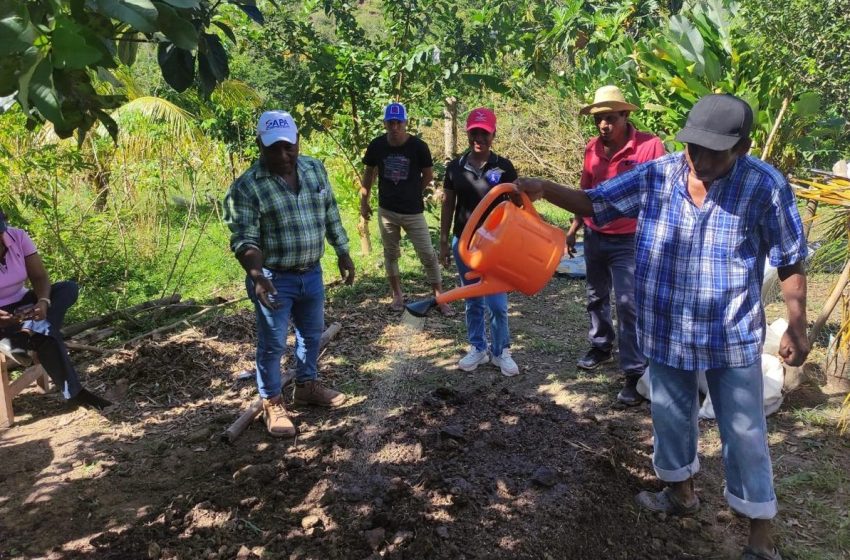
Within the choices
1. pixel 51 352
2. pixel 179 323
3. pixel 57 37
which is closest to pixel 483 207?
pixel 57 37

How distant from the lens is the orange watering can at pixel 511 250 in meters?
2.53

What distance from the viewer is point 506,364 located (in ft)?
13.5

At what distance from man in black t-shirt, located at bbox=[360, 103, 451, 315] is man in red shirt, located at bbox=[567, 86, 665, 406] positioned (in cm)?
159

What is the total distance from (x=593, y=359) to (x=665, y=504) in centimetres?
159

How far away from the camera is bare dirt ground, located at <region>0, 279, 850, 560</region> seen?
2518 millimetres

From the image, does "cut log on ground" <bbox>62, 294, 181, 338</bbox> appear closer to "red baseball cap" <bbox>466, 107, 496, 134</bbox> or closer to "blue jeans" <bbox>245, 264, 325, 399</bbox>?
"blue jeans" <bbox>245, 264, 325, 399</bbox>

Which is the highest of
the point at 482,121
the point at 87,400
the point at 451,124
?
the point at 451,124

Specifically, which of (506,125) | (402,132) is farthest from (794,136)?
(506,125)

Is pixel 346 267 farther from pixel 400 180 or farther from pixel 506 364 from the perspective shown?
pixel 400 180

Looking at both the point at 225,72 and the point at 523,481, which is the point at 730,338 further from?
the point at 225,72

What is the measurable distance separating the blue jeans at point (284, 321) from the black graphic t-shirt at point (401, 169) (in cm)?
173

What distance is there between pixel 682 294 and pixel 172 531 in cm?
231

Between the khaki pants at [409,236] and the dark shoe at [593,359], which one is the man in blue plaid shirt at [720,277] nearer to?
the dark shoe at [593,359]

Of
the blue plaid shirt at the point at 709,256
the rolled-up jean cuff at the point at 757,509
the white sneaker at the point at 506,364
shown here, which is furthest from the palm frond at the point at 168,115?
the rolled-up jean cuff at the point at 757,509
